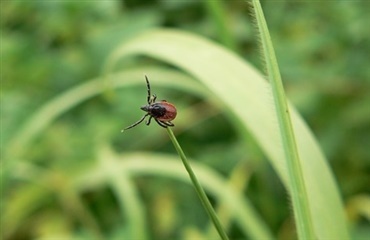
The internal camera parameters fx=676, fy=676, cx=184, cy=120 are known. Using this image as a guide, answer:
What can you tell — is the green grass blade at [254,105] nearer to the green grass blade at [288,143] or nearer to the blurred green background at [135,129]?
the green grass blade at [288,143]

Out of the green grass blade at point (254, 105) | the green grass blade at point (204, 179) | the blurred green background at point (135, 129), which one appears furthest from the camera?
the blurred green background at point (135, 129)

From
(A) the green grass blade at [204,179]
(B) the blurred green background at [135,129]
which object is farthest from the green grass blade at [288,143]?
(B) the blurred green background at [135,129]

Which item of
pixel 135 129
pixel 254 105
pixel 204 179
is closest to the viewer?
pixel 254 105

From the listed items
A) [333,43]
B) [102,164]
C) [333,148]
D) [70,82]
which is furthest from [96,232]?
[333,43]

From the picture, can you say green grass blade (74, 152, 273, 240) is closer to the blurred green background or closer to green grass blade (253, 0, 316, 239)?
the blurred green background

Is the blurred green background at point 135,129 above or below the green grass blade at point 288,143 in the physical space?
above

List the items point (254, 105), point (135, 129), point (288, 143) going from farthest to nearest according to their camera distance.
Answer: point (135, 129) → point (254, 105) → point (288, 143)

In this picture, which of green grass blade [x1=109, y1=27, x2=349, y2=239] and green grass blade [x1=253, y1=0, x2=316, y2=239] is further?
green grass blade [x1=109, y1=27, x2=349, y2=239]

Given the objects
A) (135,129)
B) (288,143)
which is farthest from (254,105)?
(135,129)

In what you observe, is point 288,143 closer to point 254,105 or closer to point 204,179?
point 254,105

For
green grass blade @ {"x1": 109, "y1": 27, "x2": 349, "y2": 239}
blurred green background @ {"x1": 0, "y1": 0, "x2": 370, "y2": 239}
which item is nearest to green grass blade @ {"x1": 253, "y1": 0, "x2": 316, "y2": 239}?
green grass blade @ {"x1": 109, "y1": 27, "x2": 349, "y2": 239}
